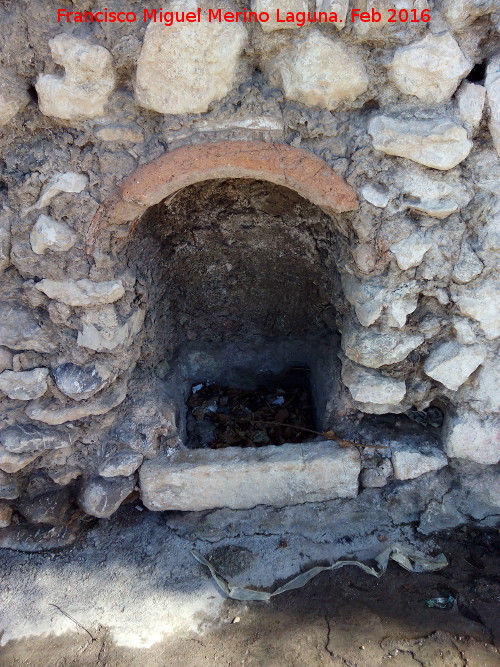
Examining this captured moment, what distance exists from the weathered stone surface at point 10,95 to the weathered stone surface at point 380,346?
1.53 m

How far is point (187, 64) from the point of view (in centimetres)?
173

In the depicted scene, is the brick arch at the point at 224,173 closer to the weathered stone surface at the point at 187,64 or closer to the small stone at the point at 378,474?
the weathered stone surface at the point at 187,64

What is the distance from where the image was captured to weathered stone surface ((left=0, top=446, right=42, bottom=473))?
2.16 meters

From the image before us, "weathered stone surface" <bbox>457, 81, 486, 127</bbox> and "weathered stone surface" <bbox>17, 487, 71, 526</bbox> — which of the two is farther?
"weathered stone surface" <bbox>17, 487, 71, 526</bbox>

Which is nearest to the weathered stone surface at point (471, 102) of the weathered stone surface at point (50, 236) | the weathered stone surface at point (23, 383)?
the weathered stone surface at point (50, 236)

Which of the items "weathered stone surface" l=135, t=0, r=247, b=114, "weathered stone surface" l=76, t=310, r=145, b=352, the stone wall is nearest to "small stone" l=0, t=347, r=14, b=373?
the stone wall

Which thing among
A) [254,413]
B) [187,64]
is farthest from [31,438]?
[187,64]

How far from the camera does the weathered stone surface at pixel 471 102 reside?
5.83ft

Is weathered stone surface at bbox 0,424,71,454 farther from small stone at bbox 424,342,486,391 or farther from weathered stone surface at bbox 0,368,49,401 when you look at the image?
small stone at bbox 424,342,486,391

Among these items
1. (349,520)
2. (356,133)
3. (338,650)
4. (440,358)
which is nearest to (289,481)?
(349,520)

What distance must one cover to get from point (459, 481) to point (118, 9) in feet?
7.61

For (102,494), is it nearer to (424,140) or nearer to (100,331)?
(100,331)

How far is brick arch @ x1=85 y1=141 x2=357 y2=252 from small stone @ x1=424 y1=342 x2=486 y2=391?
0.72m

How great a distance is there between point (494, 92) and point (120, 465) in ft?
6.75
